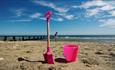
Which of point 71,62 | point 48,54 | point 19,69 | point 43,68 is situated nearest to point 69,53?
point 71,62

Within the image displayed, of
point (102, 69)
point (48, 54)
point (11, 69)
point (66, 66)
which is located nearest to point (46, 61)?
point (48, 54)

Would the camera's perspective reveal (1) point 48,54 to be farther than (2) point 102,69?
Yes

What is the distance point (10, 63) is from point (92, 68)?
3.21 meters

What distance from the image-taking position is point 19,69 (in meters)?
7.07

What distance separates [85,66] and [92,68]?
403 millimetres

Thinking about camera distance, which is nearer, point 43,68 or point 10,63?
point 43,68

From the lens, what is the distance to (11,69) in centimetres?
710

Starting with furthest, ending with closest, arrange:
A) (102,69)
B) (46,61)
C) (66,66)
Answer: (46,61) → (66,66) → (102,69)

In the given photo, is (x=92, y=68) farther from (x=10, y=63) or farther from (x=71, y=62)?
(x=10, y=63)

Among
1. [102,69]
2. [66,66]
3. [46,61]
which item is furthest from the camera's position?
[46,61]

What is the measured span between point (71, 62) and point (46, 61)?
3.38 ft

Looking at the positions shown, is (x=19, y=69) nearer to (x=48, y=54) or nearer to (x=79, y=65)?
(x=48, y=54)

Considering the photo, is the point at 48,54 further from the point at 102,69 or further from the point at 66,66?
the point at 102,69

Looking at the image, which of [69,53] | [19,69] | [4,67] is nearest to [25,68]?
[19,69]
